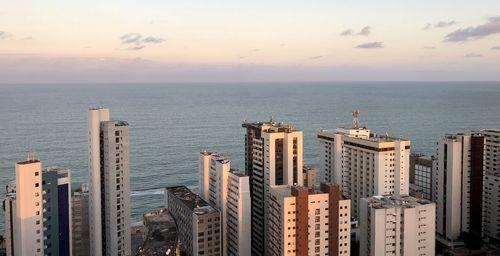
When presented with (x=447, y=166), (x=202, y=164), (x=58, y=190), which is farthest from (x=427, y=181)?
(x=58, y=190)

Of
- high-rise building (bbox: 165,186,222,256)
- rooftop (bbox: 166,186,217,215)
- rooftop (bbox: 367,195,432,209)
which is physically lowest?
high-rise building (bbox: 165,186,222,256)

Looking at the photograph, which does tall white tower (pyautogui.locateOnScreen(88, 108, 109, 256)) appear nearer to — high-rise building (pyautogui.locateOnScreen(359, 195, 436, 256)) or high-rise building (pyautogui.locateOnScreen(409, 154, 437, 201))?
high-rise building (pyautogui.locateOnScreen(359, 195, 436, 256))

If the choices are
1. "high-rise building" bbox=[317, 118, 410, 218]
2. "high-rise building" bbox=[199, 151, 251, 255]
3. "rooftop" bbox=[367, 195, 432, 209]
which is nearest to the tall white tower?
"high-rise building" bbox=[199, 151, 251, 255]

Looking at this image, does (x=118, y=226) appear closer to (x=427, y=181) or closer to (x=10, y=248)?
(x=10, y=248)

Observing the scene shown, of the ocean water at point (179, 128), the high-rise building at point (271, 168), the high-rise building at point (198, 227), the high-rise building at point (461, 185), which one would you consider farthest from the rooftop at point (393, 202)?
the ocean water at point (179, 128)

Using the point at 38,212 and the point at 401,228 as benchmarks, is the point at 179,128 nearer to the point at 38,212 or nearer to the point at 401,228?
the point at 401,228

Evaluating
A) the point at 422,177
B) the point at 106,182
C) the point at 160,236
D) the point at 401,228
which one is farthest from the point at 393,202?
the point at 422,177

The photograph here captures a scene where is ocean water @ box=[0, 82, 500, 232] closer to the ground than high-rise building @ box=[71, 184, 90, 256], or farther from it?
farther from it

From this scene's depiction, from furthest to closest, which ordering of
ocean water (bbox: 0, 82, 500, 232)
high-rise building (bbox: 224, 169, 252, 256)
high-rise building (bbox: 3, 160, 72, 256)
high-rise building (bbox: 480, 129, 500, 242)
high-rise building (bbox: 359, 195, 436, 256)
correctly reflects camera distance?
ocean water (bbox: 0, 82, 500, 232)
high-rise building (bbox: 480, 129, 500, 242)
high-rise building (bbox: 224, 169, 252, 256)
high-rise building (bbox: 359, 195, 436, 256)
high-rise building (bbox: 3, 160, 72, 256)
